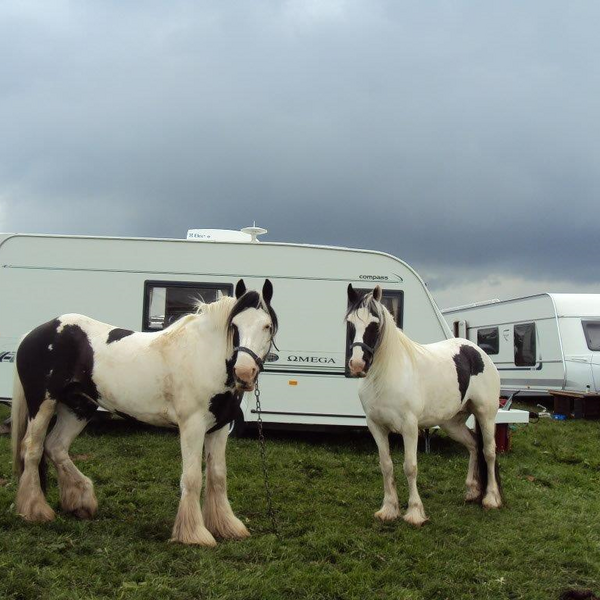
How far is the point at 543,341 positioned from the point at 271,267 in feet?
26.3

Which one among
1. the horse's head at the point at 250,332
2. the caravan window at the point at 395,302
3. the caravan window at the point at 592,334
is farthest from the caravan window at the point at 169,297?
the caravan window at the point at 592,334

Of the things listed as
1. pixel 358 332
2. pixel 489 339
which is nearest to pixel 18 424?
pixel 358 332

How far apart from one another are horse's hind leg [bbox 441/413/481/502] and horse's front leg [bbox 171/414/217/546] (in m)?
3.08

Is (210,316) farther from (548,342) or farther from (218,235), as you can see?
(548,342)

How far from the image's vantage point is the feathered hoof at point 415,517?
5629mm

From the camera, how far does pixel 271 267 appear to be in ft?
30.5

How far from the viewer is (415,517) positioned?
567 centimetres

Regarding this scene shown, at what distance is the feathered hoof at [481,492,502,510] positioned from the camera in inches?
250

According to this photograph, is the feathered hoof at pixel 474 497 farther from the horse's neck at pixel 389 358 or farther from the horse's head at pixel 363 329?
the horse's head at pixel 363 329

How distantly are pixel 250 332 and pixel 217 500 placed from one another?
5.01 feet

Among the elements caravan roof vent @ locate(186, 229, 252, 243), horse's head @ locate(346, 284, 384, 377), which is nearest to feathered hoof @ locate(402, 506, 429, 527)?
horse's head @ locate(346, 284, 384, 377)

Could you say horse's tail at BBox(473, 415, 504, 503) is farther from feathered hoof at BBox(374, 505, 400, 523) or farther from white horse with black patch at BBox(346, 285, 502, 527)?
feathered hoof at BBox(374, 505, 400, 523)

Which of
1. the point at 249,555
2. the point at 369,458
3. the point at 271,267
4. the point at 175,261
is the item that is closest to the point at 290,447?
the point at 369,458

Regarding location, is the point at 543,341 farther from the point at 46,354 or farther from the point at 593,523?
the point at 46,354
